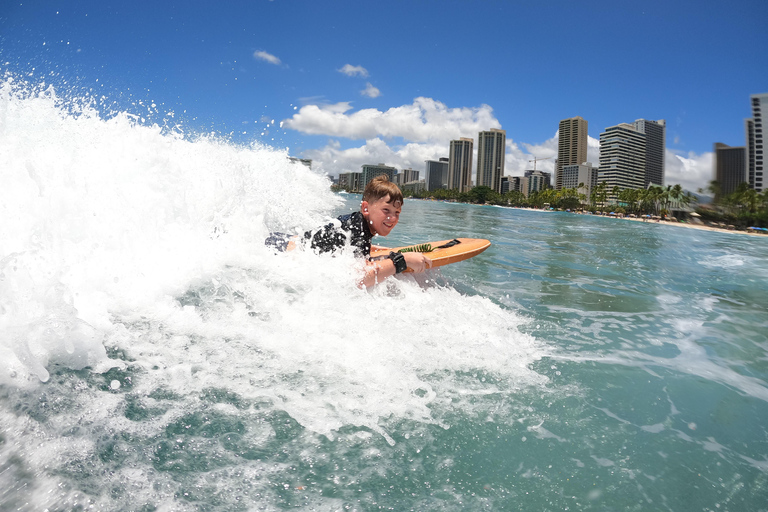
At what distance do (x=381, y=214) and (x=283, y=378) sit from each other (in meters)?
1.98

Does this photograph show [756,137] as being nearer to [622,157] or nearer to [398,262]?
[622,157]

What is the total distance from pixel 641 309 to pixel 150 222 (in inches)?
228

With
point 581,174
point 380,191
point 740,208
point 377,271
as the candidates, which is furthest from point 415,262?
point 581,174

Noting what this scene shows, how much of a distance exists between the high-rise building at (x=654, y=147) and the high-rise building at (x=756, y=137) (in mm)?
84827

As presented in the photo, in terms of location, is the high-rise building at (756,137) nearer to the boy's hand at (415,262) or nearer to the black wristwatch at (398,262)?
the boy's hand at (415,262)

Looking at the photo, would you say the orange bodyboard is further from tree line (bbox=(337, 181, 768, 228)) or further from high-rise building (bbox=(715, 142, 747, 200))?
high-rise building (bbox=(715, 142, 747, 200))

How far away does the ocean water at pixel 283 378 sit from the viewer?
63.5 inches

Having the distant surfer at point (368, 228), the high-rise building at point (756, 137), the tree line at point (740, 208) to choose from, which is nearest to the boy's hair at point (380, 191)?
the distant surfer at point (368, 228)

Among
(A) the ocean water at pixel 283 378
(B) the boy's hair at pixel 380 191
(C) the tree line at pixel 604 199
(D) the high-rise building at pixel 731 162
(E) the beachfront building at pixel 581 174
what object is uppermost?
(E) the beachfront building at pixel 581 174

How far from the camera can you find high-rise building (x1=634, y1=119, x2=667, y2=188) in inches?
7037

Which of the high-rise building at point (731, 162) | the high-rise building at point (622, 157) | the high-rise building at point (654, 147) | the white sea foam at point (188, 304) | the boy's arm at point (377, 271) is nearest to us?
the white sea foam at point (188, 304)

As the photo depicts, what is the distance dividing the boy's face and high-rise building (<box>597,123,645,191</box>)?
186 meters

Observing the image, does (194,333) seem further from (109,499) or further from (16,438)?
(109,499)


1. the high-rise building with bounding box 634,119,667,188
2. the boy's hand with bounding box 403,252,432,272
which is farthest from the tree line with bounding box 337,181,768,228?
the high-rise building with bounding box 634,119,667,188
